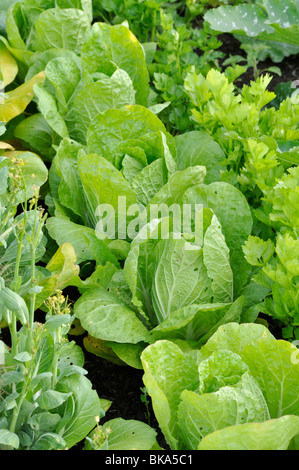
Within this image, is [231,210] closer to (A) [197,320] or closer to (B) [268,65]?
(A) [197,320]

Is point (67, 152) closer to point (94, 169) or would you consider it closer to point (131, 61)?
point (94, 169)

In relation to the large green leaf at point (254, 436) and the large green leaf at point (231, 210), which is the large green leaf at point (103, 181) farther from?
the large green leaf at point (254, 436)

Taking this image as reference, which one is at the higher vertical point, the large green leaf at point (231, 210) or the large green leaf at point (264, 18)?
the large green leaf at point (264, 18)

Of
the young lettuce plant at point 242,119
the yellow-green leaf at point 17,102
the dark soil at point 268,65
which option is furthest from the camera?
the dark soil at point 268,65

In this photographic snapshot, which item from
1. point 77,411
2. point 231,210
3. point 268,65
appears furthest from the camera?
point 268,65

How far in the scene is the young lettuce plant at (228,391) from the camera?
1535 mm

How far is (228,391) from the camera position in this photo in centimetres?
156

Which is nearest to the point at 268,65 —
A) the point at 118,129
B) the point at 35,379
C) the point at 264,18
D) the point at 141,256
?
the point at 264,18

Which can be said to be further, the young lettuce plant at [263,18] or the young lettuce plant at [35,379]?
the young lettuce plant at [263,18]

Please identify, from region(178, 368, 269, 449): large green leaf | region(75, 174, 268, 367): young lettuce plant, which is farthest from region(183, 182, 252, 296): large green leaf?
region(178, 368, 269, 449): large green leaf

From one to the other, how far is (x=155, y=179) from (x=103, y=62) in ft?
2.39

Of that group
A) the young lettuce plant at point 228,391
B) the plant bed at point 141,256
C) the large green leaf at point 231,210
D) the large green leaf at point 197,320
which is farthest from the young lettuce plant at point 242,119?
the young lettuce plant at point 228,391

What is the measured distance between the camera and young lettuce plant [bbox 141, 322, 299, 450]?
1.54m
